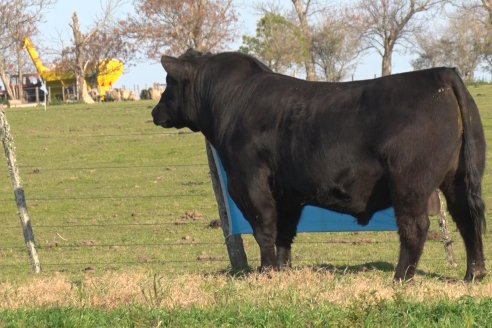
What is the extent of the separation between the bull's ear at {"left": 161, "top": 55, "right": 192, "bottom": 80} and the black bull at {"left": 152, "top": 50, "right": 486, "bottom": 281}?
0.16 metres

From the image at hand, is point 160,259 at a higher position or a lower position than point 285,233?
lower

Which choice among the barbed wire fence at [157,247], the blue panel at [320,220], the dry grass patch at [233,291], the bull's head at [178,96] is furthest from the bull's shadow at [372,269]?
the bull's head at [178,96]

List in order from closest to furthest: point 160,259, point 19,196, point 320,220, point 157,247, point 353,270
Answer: point 353,270 < point 320,220 < point 19,196 < point 160,259 < point 157,247

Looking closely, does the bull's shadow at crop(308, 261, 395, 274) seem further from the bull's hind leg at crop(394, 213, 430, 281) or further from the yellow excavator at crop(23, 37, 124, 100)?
the yellow excavator at crop(23, 37, 124, 100)

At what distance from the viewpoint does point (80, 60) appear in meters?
52.3

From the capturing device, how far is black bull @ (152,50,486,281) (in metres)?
8.58

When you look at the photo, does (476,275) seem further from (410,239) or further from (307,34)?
(307,34)

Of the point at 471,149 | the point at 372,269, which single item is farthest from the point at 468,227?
the point at 372,269

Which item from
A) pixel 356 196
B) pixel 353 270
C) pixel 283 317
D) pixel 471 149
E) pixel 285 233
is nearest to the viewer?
pixel 283 317

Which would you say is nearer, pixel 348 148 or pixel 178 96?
pixel 348 148

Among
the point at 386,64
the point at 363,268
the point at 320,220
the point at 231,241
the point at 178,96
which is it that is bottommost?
the point at 363,268

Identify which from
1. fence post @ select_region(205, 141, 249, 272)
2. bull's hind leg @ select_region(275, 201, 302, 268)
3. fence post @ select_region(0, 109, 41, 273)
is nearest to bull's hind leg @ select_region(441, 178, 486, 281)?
bull's hind leg @ select_region(275, 201, 302, 268)

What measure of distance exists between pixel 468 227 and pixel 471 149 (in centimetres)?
97

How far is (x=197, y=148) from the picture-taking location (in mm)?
26125
